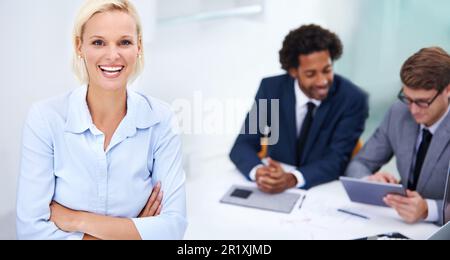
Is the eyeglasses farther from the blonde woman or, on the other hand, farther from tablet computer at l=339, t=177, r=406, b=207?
the blonde woman

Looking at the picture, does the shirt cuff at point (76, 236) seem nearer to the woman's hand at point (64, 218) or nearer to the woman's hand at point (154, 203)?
the woman's hand at point (64, 218)

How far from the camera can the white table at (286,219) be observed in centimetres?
172

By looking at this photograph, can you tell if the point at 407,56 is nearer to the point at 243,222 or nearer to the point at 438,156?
the point at 438,156

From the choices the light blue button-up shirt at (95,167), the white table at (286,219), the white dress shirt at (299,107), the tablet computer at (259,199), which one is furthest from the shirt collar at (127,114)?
the white dress shirt at (299,107)

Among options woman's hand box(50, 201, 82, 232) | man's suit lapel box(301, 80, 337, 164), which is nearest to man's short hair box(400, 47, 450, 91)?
man's suit lapel box(301, 80, 337, 164)

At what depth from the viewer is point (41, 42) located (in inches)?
61.1

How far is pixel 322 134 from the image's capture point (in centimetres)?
232

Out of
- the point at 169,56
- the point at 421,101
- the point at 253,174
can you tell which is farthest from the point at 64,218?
the point at 421,101

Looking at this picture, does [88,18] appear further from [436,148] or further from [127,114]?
[436,148]

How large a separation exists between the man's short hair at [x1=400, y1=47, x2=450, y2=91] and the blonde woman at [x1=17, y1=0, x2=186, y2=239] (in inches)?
35.3

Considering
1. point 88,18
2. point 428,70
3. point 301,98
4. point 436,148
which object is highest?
point 88,18

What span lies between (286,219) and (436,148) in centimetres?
61

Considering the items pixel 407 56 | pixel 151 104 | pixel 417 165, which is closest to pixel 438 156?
pixel 417 165

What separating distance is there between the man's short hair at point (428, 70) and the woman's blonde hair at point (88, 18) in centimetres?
96
